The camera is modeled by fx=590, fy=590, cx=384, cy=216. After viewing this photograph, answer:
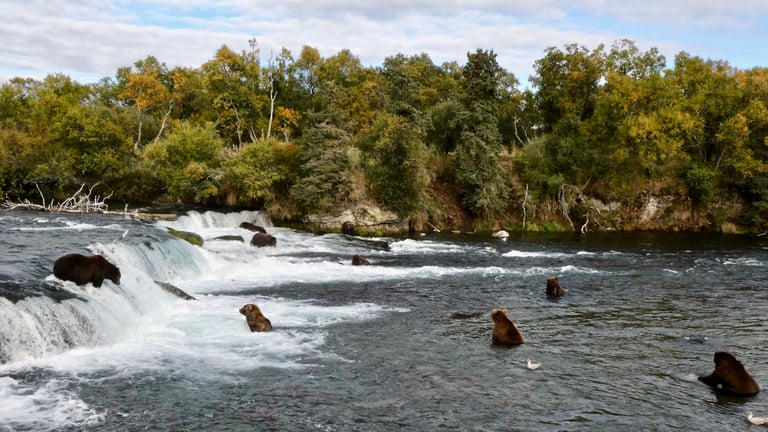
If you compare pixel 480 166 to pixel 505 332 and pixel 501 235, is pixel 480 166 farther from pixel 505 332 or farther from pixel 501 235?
pixel 505 332

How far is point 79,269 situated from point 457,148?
103 ft

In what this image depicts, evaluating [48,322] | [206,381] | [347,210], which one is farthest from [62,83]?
[206,381]

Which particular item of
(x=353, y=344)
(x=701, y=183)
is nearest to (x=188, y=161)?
(x=353, y=344)

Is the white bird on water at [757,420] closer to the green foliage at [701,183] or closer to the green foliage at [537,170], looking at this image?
the green foliage at [537,170]

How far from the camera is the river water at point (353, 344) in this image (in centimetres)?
1074

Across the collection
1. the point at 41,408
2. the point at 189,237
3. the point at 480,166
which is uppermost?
the point at 480,166

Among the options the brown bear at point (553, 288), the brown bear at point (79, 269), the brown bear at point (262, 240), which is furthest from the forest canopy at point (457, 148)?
the brown bear at point (79, 269)

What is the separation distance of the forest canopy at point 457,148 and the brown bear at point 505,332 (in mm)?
23955

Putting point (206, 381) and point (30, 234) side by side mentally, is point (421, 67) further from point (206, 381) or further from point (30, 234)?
point (206, 381)

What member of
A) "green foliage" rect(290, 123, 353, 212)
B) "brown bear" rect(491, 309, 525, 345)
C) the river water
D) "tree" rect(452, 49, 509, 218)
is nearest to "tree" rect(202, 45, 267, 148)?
"green foliage" rect(290, 123, 353, 212)

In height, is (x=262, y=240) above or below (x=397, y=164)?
below

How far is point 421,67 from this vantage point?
61750 millimetres

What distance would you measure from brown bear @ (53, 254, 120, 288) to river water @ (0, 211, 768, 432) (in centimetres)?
36

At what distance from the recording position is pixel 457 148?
43.6 meters
